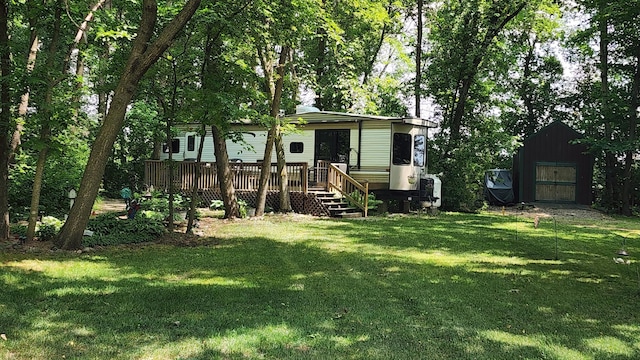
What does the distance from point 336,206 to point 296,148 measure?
340 centimetres

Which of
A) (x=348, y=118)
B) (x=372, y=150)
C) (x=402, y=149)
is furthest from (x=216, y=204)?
(x=402, y=149)

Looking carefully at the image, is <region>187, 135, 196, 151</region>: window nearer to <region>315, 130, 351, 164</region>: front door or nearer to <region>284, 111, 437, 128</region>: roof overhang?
<region>284, 111, 437, 128</region>: roof overhang

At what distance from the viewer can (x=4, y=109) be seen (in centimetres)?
691

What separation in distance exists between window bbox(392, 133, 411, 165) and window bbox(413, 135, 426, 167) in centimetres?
24

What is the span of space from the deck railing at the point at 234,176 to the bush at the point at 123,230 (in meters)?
4.67

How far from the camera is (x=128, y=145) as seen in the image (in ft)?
63.3

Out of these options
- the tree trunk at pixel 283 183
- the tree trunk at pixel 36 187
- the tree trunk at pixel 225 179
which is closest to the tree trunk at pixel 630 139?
the tree trunk at pixel 283 183

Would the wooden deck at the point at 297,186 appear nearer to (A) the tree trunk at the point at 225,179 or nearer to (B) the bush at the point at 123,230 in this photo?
(A) the tree trunk at the point at 225,179

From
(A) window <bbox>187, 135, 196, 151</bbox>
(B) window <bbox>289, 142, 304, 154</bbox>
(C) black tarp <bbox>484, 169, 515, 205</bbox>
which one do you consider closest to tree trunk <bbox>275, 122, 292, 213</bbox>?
(B) window <bbox>289, 142, 304, 154</bbox>

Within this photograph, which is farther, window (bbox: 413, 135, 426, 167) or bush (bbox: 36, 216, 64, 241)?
window (bbox: 413, 135, 426, 167)

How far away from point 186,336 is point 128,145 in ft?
56.1

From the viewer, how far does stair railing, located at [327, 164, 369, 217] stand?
14398 mm

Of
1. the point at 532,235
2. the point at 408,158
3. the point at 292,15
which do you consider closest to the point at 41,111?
the point at 292,15

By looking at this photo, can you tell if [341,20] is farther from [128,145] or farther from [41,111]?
[41,111]
